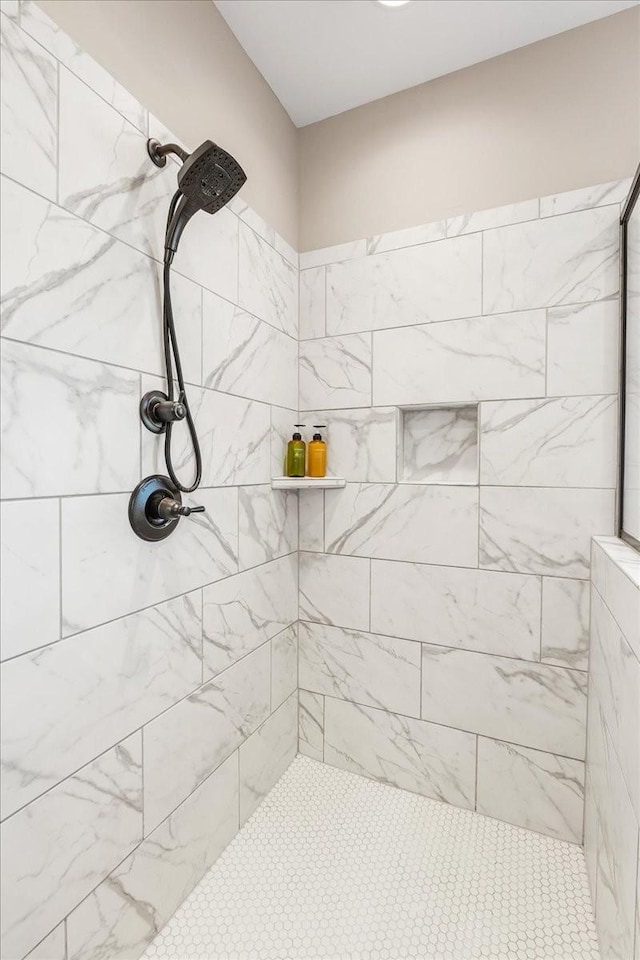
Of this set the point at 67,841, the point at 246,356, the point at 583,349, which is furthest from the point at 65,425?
the point at 583,349

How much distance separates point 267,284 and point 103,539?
1.01 m

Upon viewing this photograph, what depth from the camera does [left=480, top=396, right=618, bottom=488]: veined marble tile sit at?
1292 mm

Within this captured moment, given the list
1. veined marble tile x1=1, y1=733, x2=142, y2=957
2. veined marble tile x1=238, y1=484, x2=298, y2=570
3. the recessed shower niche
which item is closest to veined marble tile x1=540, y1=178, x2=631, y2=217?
the recessed shower niche

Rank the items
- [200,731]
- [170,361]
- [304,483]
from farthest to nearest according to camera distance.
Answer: [304,483] < [200,731] < [170,361]

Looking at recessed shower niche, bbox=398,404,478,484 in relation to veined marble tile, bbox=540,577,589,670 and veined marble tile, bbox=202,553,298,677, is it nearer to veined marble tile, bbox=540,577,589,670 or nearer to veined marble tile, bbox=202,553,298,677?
veined marble tile, bbox=540,577,589,670

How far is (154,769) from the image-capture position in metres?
1.05

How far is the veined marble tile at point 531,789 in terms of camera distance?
1.35 m

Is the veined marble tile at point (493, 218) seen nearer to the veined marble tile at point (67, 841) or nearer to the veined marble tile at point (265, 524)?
the veined marble tile at point (265, 524)

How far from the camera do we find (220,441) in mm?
1283

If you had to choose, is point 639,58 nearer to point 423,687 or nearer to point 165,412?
point 165,412

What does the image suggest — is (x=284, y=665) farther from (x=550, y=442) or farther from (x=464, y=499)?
(x=550, y=442)

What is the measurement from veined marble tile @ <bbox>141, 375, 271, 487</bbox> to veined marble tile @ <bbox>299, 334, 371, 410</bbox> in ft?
0.87

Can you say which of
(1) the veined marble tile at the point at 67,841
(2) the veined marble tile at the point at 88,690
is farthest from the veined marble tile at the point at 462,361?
(1) the veined marble tile at the point at 67,841

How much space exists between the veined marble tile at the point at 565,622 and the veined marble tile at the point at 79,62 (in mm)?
1604
